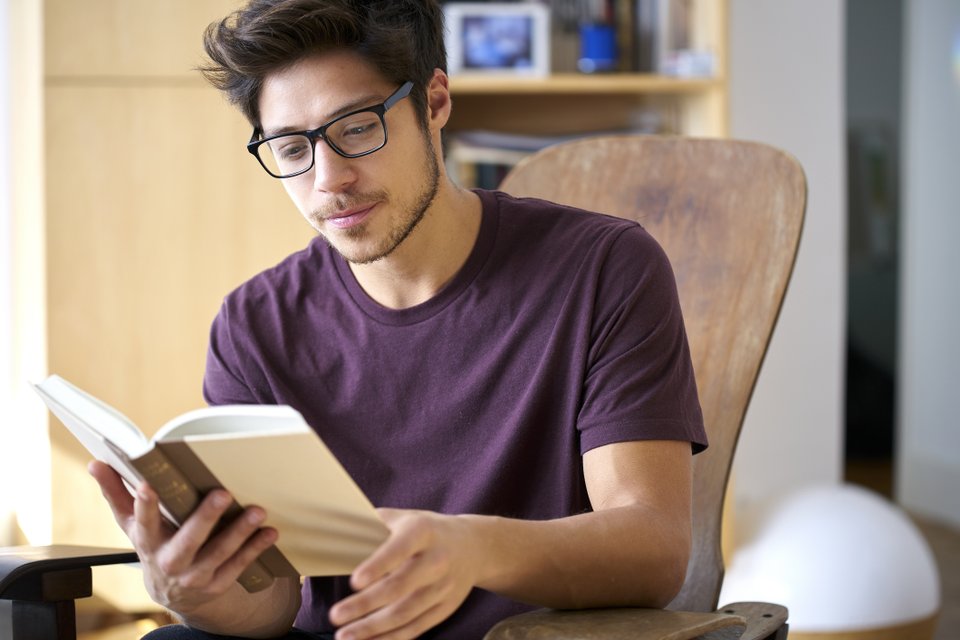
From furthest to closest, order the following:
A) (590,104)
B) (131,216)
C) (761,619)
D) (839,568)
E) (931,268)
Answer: (931,268) → (590,104) → (131,216) → (839,568) → (761,619)

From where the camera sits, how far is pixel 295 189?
1.37m

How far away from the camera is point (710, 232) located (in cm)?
162

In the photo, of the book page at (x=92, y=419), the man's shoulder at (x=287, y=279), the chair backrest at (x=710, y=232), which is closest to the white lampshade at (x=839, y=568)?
the chair backrest at (x=710, y=232)

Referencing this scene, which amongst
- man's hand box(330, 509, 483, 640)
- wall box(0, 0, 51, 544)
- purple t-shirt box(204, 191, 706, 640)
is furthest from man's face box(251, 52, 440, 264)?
wall box(0, 0, 51, 544)

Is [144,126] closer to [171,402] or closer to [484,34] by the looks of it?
[171,402]

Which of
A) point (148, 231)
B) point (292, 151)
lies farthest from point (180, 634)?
point (148, 231)

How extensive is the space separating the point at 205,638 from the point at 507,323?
0.48 meters

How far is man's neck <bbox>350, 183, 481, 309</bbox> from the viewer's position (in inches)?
55.8

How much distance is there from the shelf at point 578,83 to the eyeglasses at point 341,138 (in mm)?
1291

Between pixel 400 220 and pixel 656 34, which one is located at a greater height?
pixel 656 34

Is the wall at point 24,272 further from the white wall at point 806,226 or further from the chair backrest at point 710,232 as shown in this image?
the white wall at point 806,226

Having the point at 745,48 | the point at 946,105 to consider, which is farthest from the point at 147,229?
the point at 946,105

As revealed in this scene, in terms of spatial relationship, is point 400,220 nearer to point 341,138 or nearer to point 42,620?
point 341,138

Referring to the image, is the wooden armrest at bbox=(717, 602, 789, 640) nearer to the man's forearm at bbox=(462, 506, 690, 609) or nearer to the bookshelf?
the man's forearm at bbox=(462, 506, 690, 609)
